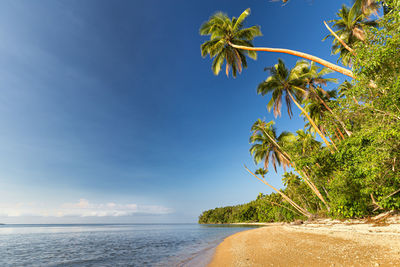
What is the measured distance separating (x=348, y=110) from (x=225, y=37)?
1211 centimetres

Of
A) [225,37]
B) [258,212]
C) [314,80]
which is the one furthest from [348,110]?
[258,212]

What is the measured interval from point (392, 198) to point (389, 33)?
9.32 m

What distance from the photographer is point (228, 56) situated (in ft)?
60.2

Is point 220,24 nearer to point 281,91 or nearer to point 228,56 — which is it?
point 228,56

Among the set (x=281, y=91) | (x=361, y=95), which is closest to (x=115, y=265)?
(x=361, y=95)

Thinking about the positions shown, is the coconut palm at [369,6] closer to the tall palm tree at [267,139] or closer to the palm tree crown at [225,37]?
the palm tree crown at [225,37]

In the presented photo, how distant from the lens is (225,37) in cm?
1644

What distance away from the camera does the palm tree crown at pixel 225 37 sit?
51.7ft

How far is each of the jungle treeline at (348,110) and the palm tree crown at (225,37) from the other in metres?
0.08

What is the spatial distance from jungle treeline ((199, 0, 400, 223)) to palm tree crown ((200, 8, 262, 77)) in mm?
75

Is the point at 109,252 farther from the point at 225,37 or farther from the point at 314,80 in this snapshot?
the point at 314,80

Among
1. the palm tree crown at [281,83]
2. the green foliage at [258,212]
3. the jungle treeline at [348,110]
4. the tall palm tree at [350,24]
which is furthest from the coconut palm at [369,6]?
the green foliage at [258,212]

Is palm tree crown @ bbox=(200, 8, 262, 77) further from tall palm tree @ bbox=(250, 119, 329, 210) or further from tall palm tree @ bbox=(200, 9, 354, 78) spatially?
tall palm tree @ bbox=(250, 119, 329, 210)

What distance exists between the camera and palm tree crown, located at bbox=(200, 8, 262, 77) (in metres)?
15.8
